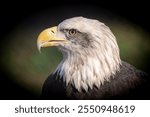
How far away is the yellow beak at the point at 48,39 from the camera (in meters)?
2.81

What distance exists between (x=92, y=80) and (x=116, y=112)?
35 centimetres

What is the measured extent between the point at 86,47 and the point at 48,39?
9.3 inches

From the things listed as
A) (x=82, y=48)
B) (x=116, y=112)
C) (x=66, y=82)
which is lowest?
(x=116, y=112)

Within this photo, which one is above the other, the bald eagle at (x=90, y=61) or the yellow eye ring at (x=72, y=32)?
the yellow eye ring at (x=72, y=32)

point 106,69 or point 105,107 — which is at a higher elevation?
point 106,69

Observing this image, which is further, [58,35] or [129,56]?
[129,56]

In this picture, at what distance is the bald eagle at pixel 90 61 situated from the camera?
2.80 metres

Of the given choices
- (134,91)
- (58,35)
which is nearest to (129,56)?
(134,91)

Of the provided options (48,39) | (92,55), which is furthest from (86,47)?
(48,39)

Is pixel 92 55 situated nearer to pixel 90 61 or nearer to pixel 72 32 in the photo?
pixel 90 61

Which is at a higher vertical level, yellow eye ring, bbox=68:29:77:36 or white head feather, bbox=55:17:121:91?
yellow eye ring, bbox=68:29:77:36

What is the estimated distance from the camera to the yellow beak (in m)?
2.81

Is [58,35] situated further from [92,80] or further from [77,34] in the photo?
[92,80]

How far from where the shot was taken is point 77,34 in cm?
281
